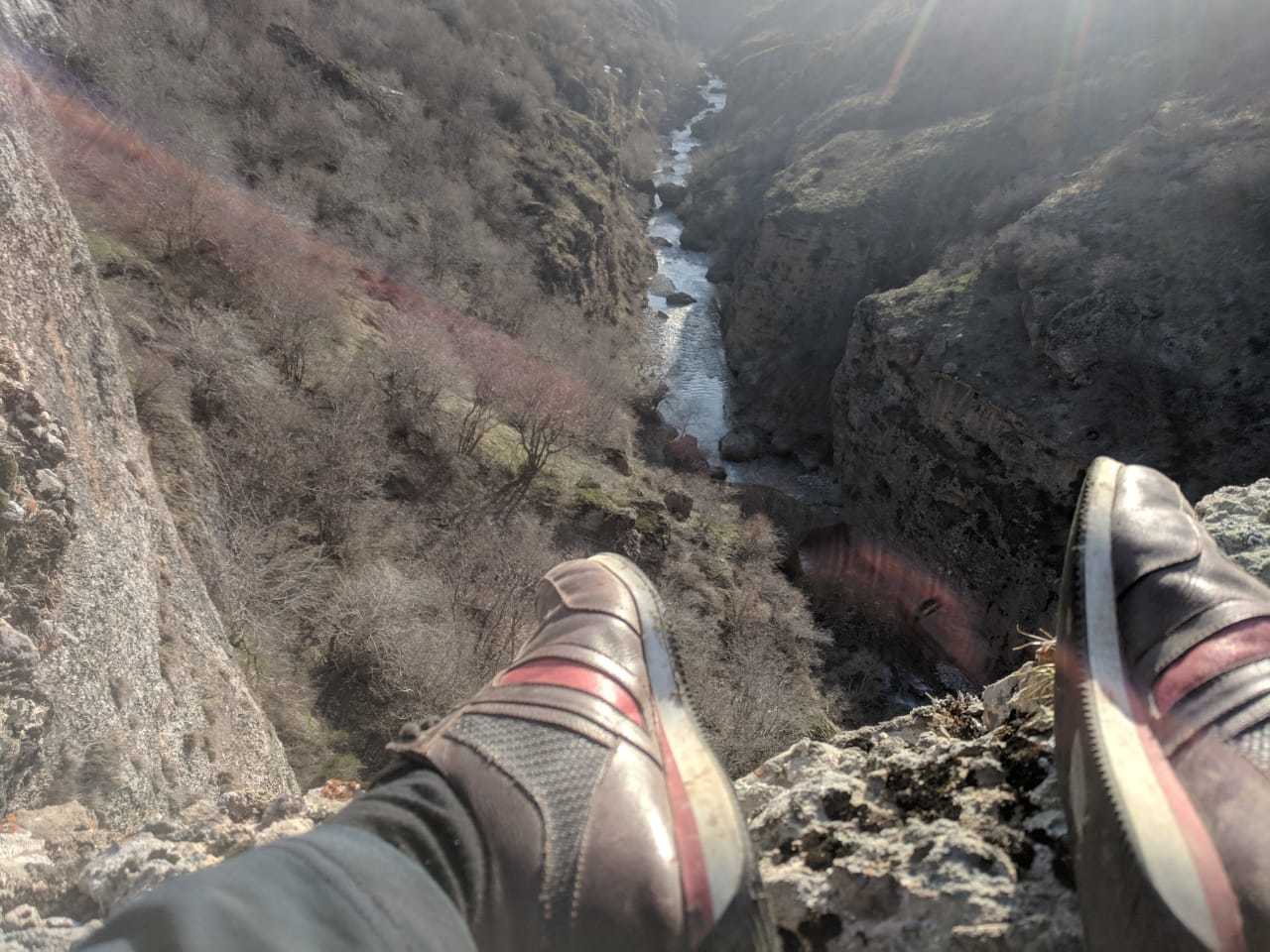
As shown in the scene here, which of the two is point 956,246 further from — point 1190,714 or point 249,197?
point 1190,714

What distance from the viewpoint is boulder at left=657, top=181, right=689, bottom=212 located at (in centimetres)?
3394

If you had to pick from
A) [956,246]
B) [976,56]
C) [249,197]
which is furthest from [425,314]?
[976,56]

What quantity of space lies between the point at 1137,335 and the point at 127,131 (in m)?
19.0

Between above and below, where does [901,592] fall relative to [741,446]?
below

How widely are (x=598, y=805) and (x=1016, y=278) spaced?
17.9 metres

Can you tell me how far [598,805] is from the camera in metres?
1.43

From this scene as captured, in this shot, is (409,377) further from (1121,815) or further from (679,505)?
(1121,815)

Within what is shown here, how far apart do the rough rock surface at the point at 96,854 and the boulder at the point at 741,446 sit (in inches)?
781

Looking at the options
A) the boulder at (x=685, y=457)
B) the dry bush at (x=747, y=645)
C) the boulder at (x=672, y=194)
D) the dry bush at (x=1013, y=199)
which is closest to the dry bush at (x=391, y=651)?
the dry bush at (x=747, y=645)

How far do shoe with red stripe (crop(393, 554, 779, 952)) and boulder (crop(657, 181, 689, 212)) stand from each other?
113 ft

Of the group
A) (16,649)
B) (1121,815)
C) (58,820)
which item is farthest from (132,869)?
(1121,815)

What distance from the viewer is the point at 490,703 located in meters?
1.65

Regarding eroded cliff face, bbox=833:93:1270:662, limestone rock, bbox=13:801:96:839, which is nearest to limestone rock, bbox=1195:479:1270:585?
limestone rock, bbox=13:801:96:839

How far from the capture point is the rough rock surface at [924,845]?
1.41 metres
